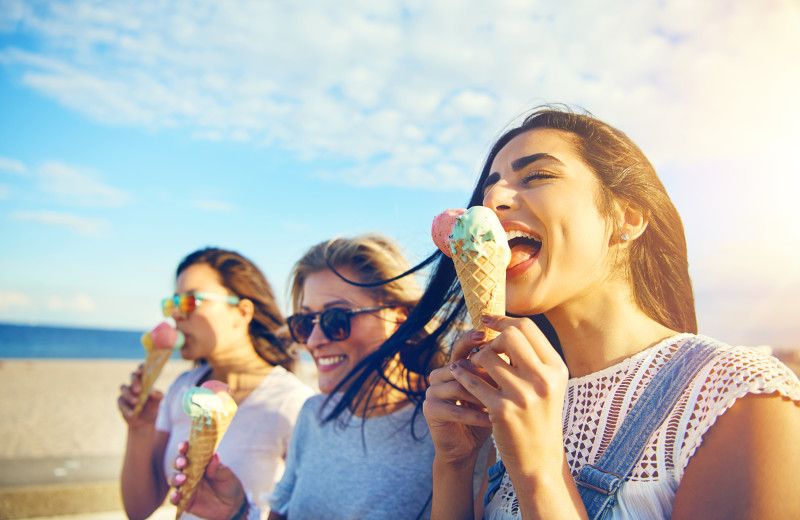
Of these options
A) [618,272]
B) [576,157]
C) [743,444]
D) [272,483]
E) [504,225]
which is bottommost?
[272,483]

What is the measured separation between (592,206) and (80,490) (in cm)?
706

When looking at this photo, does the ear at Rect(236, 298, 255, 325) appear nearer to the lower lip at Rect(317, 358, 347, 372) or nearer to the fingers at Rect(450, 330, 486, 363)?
the lower lip at Rect(317, 358, 347, 372)

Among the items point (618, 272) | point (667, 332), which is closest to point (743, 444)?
point (667, 332)

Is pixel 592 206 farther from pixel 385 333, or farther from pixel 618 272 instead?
pixel 385 333

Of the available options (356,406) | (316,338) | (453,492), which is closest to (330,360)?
(316,338)

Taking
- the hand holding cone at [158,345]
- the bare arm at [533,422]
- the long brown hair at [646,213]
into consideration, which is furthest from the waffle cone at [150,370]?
the long brown hair at [646,213]

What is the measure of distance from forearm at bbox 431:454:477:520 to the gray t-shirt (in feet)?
2.58

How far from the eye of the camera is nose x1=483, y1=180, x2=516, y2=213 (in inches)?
79.8

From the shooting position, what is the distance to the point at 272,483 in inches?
158

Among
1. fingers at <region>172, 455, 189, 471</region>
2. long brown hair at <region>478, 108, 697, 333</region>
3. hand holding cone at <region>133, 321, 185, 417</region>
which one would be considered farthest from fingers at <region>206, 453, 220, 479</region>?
long brown hair at <region>478, 108, 697, 333</region>

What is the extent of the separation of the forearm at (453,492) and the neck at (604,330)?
2.09 ft

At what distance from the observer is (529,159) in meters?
2.12

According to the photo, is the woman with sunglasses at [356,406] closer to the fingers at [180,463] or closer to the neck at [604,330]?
the fingers at [180,463]

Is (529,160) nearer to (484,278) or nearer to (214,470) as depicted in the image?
(484,278)
